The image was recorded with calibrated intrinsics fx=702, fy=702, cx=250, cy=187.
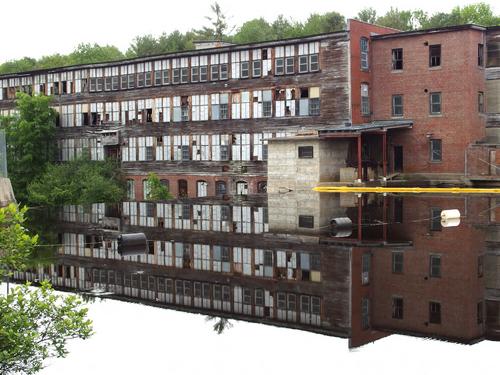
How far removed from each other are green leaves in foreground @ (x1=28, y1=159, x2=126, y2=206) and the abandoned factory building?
4.27 metres

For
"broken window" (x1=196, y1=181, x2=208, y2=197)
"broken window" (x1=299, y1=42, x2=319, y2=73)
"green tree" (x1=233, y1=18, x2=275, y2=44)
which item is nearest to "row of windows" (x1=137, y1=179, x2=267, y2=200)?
"broken window" (x1=196, y1=181, x2=208, y2=197)

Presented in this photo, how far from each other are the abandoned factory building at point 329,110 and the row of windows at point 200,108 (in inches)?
3.5

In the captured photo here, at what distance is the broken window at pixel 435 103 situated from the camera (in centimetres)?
4706

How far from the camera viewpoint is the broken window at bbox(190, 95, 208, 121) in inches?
2148

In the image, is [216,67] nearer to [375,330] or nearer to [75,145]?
[75,145]

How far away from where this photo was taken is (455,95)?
4638 centimetres

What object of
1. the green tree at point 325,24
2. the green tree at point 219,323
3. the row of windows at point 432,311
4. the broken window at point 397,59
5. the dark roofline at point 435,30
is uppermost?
the green tree at point 325,24

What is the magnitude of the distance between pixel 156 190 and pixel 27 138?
52.5 feet

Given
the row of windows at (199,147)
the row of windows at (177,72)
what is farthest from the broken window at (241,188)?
the row of windows at (177,72)

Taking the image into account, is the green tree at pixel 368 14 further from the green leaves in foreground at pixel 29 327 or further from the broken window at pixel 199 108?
the green leaves in foreground at pixel 29 327

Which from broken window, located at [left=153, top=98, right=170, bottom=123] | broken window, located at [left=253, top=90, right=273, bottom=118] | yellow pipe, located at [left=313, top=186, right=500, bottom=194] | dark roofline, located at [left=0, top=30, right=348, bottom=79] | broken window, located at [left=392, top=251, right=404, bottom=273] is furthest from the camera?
broken window, located at [left=153, top=98, right=170, bottom=123]

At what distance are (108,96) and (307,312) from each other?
49658mm

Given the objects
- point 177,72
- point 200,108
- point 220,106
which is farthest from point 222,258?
point 177,72

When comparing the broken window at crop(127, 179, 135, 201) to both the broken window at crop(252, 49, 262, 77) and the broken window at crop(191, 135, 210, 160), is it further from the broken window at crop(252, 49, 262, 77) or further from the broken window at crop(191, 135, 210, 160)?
the broken window at crop(252, 49, 262, 77)
